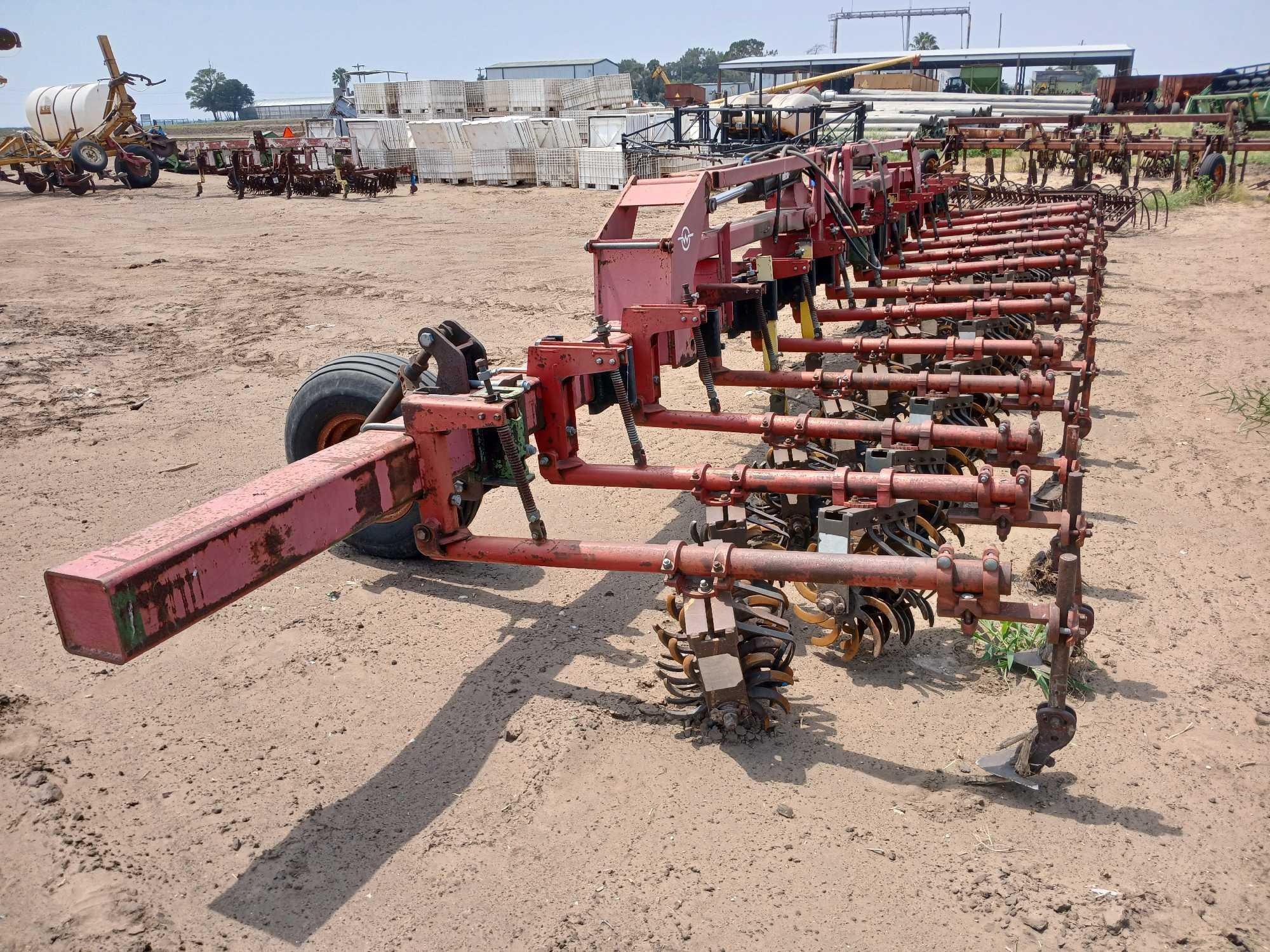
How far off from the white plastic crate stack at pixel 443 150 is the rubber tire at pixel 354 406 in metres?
22.1

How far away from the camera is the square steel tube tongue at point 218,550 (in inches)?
91.7

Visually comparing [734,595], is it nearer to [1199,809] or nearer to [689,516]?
[1199,809]

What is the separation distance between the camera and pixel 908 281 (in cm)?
1252

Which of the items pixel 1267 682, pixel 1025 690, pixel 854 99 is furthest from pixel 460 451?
pixel 854 99

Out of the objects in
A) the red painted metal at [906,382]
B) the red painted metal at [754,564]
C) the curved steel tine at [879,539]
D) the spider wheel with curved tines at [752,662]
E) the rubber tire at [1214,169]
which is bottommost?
the spider wheel with curved tines at [752,662]

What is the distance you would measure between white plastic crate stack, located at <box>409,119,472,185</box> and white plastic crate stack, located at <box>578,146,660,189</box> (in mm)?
3577

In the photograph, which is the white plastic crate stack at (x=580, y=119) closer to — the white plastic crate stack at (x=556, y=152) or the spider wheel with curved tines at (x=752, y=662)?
the white plastic crate stack at (x=556, y=152)

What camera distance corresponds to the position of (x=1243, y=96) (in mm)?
24594

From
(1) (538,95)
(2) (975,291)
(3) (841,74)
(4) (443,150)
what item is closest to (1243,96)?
(3) (841,74)

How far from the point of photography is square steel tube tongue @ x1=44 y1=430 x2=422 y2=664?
2.33m

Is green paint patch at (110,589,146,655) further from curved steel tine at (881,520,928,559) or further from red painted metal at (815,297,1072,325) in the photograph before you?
red painted metal at (815,297,1072,325)

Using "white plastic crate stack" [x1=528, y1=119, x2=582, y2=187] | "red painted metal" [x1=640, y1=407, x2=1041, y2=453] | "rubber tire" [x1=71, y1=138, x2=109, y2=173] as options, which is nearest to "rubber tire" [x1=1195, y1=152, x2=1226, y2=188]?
"white plastic crate stack" [x1=528, y1=119, x2=582, y2=187]

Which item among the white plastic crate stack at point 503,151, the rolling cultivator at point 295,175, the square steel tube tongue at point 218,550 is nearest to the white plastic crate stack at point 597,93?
the white plastic crate stack at point 503,151

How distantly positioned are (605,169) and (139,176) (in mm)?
12079
